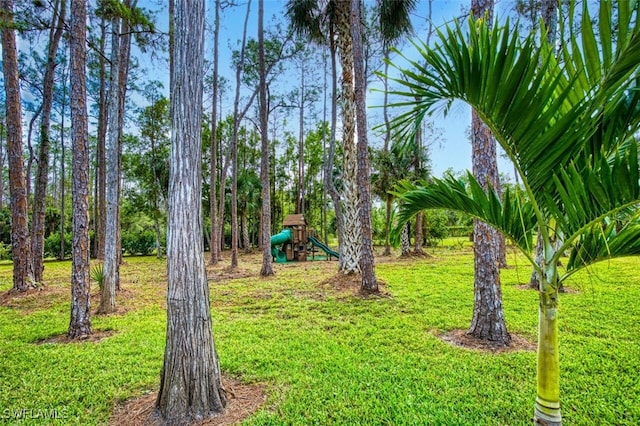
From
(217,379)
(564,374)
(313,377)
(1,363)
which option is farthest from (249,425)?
(1,363)

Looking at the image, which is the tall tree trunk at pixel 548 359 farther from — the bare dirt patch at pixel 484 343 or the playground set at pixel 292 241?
the playground set at pixel 292 241

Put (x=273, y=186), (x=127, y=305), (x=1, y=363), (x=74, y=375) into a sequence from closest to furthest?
(x=74, y=375) < (x=1, y=363) < (x=127, y=305) < (x=273, y=186)

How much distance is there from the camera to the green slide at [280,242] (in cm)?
1409

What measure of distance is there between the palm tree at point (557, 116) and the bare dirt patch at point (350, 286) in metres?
4.75

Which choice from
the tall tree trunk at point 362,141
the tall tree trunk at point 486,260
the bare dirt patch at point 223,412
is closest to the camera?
the bare dirt patch at point 223,412

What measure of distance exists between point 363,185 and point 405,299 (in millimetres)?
2264

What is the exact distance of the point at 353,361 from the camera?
3273 millimetres

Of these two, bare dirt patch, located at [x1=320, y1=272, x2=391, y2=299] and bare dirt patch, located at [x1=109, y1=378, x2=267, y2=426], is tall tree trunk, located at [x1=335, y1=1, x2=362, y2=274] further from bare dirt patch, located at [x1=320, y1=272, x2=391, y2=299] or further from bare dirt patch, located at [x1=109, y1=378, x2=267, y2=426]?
bare dirt patch, located at [x1=109, y1=378, x2=267, y2=426]

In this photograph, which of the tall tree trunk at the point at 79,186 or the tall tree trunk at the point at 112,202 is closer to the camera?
the tall tree trunk at the point at 79,186

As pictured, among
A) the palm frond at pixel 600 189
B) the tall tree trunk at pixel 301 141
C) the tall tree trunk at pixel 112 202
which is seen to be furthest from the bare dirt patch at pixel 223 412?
the tall tree trunk at pixel 301 141

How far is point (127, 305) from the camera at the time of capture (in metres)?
5.93

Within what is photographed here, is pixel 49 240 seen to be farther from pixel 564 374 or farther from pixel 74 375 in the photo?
pixel 564 374

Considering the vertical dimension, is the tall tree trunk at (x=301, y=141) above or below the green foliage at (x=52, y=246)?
above

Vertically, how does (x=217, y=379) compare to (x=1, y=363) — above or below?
above
